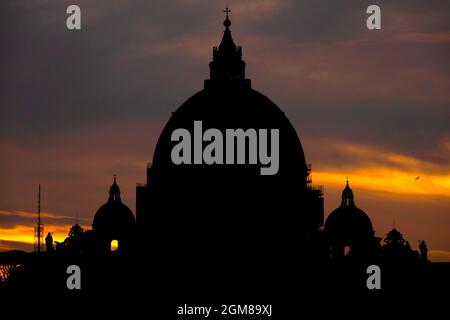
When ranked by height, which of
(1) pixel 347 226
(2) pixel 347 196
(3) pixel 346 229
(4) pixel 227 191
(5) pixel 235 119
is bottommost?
(3) pixel 346 229

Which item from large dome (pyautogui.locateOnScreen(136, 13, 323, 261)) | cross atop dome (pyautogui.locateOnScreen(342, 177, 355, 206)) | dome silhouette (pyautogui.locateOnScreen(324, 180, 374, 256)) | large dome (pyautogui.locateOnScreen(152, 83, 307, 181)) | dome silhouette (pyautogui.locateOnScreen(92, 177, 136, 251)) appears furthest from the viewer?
cross atop dome (pyautogui.locateOnScreen(342, 177, 355, 206))

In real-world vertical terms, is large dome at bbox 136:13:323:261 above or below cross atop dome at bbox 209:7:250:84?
below

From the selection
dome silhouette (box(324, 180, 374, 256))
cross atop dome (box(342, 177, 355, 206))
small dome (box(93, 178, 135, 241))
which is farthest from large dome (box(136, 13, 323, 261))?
cross atop dome (box(342, 177, 355, 206))

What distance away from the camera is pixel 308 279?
354 feet

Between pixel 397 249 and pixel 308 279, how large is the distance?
61.6ft

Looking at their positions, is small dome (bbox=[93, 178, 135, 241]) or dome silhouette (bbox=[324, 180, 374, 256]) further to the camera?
dome silhouette (bbox=[324, 180, 374, 256])

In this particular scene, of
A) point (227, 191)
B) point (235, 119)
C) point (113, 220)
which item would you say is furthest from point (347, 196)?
point (113, 220)

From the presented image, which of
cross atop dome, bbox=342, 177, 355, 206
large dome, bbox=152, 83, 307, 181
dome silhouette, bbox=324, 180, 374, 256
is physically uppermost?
large dome, bbox=152, 83, 307, 181

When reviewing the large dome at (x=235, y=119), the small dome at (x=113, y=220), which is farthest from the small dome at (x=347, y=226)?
the small dome at (x=113, y=220)

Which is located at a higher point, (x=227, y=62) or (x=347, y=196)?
(x=227, y=62)

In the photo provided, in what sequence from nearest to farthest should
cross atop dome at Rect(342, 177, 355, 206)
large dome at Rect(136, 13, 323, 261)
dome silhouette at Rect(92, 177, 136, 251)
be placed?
large dome at Rect(136, 13, 323, 261)
dome silhouette at Rect(92, 177, 136, 251)
cross atop dome at Rect(342, 177, 355, 206)

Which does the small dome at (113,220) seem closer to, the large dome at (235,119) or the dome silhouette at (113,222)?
the dome silhouette at (113,222)

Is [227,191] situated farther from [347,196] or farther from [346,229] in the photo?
[347,196]

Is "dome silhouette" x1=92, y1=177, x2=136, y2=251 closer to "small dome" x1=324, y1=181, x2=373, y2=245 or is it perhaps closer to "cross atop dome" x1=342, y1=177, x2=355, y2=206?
"small dome" x1=324, y1=181, x2=373, y2=245
